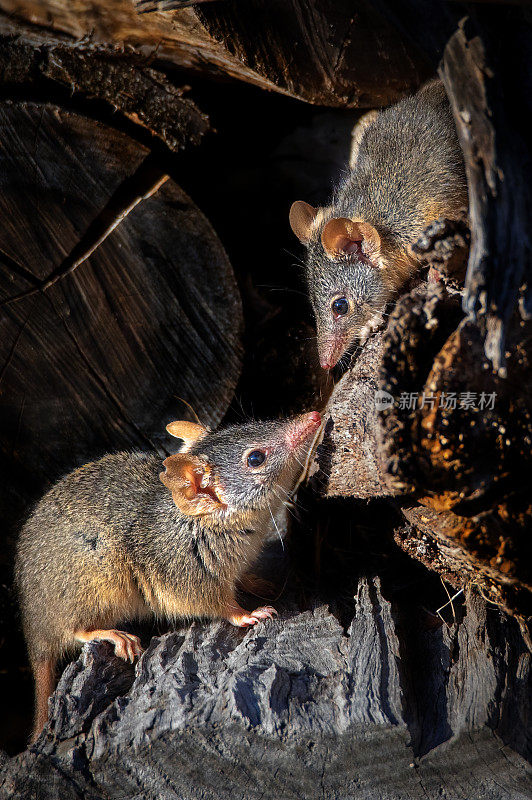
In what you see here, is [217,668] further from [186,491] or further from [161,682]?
[186,491]

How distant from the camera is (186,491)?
3.78 metres

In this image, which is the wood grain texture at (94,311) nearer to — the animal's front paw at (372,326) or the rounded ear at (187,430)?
the rounded ear at (187,430)

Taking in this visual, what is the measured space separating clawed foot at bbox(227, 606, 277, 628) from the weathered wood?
9.48 feet

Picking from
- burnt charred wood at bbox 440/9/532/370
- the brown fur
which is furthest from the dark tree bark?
the brown fur

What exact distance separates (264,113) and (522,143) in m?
2.86

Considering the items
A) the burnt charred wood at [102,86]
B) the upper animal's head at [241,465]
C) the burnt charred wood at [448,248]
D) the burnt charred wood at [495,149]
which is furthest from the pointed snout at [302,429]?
the burnt charred wood at [102,86]

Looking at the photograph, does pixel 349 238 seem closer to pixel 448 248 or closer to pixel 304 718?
pixel 448 248

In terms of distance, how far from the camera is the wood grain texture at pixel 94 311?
354cm

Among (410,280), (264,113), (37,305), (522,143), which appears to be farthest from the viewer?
(264,113)

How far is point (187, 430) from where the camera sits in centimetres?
395

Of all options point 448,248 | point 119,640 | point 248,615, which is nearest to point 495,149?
point 448,248

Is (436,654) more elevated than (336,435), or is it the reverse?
(336,435)

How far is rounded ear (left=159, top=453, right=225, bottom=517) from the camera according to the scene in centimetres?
365

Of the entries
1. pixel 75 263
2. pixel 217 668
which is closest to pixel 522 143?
pixel 75 263
